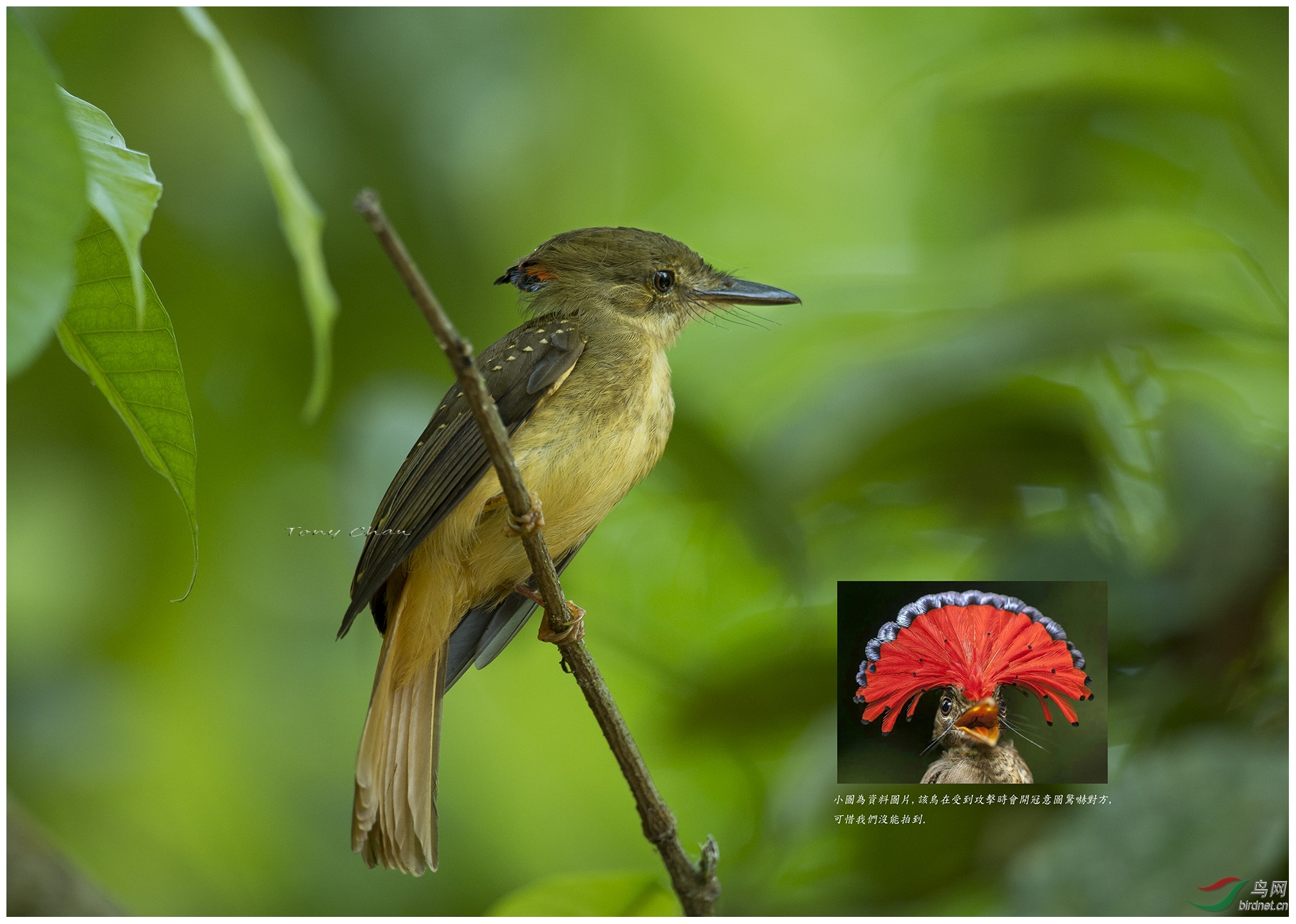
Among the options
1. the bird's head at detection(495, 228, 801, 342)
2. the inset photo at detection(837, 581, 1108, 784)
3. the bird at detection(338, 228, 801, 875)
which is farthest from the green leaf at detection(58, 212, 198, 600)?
the inset photo at detection(837, 581, 1108, 784)

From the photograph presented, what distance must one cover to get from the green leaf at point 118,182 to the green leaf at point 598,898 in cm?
108

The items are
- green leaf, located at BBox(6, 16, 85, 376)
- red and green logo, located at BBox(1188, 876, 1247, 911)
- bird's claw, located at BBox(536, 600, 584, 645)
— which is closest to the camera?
green leaf, located at BBox(6, 16, 85, 376)

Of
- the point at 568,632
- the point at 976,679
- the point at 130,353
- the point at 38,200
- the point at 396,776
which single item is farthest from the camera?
the point at 976,679

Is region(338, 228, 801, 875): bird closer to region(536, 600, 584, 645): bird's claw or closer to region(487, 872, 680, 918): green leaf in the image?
region(536, 600, 584, 645): bird's claw

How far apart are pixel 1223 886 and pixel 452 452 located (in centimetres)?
134

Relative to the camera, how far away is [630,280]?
1.61 m

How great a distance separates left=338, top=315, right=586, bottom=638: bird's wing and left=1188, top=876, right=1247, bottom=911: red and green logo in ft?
4.05

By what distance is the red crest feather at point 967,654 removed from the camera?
62.7 inches

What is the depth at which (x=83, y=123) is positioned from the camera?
2.30ft

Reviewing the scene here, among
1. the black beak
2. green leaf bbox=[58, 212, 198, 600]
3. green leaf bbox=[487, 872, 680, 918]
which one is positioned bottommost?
green leaf bbox=[487, 872, 680, 918]

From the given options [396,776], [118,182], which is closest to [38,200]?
[118,182]

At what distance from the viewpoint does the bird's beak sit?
1585mm
